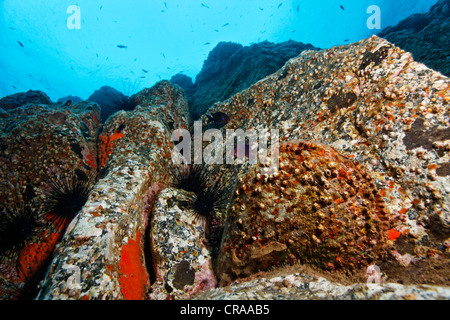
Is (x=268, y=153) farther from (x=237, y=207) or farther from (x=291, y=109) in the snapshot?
(x=291, y=109)

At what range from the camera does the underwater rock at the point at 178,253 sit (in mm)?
2852

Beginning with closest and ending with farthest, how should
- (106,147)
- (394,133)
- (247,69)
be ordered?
(394,133)
(106,147)
(247,69)

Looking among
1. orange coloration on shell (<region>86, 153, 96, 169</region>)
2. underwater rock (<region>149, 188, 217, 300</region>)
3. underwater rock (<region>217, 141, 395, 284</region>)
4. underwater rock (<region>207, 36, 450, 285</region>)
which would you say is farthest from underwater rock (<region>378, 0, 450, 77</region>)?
orange coloration on shell (<region>86, 153, 96, 169</region>)

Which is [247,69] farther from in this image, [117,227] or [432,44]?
[117,227]

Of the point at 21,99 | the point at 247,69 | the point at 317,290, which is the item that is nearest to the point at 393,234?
the point at 317,290

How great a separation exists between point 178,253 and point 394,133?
3.51 metres

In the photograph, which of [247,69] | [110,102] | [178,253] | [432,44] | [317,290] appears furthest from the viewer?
[110,102]

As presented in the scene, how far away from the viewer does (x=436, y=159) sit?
2.06m

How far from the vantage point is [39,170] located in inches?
173

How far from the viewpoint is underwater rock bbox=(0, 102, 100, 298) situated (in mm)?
3668

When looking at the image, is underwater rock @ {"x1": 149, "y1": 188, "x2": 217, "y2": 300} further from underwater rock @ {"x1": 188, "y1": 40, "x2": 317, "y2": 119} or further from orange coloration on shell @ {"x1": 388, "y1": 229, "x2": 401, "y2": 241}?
underwater rock @ {"x1": 188, "y1": 40, "x2": 317, "y2": 119}

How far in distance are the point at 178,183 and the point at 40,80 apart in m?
129

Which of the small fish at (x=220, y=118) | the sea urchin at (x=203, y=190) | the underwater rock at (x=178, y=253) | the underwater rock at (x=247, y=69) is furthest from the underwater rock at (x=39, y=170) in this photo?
the underwater rock at (x=247, y=69)
